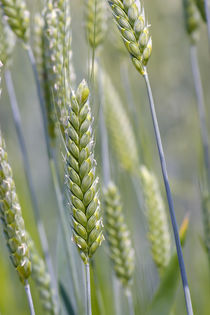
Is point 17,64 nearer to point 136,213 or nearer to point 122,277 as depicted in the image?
point 136,213

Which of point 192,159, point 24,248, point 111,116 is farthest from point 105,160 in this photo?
point 192,159

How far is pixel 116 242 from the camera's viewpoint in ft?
3.24

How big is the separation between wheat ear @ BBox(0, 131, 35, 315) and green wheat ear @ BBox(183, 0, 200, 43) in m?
0.72

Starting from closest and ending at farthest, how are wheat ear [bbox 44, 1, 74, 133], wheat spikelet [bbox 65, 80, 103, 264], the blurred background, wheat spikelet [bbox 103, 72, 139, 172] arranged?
wheat spikelet [bbox 65, 80, 103, 264] < wheat ear [bbox 44, 1, 74, 133] < wheat spikelet [bbox 103, 72, 139, 172] < the blurred background

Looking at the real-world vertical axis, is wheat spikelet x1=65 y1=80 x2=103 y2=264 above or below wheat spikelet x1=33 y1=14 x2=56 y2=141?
below

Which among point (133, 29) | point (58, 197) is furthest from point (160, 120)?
point (133, 29)

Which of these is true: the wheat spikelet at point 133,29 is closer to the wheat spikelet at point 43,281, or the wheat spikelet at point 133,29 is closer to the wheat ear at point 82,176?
the wheat ear at point 82,176

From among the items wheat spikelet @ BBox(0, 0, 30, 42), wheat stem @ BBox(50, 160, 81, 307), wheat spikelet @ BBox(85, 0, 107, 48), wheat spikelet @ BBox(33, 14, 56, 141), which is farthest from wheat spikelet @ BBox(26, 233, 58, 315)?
wheat spikelet @ BBox(85, 0, 107, 48)

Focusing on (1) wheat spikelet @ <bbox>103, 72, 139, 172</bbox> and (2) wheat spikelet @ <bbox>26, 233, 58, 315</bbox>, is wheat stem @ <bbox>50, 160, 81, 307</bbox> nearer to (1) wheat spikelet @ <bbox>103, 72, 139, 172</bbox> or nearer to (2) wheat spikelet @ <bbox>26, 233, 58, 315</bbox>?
(2) wheat spikelet @ <bbox>26, 233, 58, 315</bbox>

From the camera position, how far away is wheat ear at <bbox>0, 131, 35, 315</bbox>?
2.09ft

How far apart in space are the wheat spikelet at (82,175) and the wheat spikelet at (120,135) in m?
0.81

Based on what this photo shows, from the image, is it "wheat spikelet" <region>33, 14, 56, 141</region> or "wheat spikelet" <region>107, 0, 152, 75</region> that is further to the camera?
"wheat spikelet" <region>33, 14, 56, 141</region>

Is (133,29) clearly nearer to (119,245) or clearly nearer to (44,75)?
(44,75)

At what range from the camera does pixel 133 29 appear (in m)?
0.66
